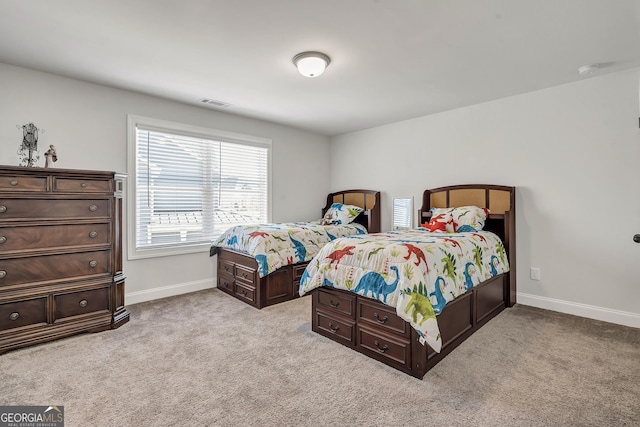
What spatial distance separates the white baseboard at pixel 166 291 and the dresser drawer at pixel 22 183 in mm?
1440

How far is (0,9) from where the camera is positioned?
6.41ft

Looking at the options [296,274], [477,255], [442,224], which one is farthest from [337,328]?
[442,224]

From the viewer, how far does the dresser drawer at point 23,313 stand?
227 cm

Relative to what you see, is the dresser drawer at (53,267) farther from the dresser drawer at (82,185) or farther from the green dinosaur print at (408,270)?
the green dinosaur print at (408,270)

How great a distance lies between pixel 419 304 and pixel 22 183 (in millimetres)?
3029

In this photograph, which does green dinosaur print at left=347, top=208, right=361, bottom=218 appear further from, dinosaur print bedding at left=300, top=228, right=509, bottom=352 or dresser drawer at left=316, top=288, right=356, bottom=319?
dresser drawer at left=316, top=288, right=356, bottom=319

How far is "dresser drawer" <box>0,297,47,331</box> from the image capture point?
227cm

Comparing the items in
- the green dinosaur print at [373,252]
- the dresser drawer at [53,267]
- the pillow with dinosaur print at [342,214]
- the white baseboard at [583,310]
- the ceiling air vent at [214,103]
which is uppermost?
the ceiling air vent at [214,103]

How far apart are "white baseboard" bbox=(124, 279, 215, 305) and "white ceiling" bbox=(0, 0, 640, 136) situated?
88.3 inches

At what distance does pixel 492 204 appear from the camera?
3.58 metres

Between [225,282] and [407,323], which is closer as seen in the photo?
[407,323]

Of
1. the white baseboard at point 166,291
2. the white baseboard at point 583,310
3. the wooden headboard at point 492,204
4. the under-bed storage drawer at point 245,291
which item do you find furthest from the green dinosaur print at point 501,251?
the white baseboard at point 166,291

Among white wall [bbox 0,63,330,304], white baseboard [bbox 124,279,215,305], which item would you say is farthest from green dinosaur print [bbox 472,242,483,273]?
white baseboard [bbox 124,279,215,305]

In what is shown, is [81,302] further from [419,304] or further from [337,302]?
[419,304]
